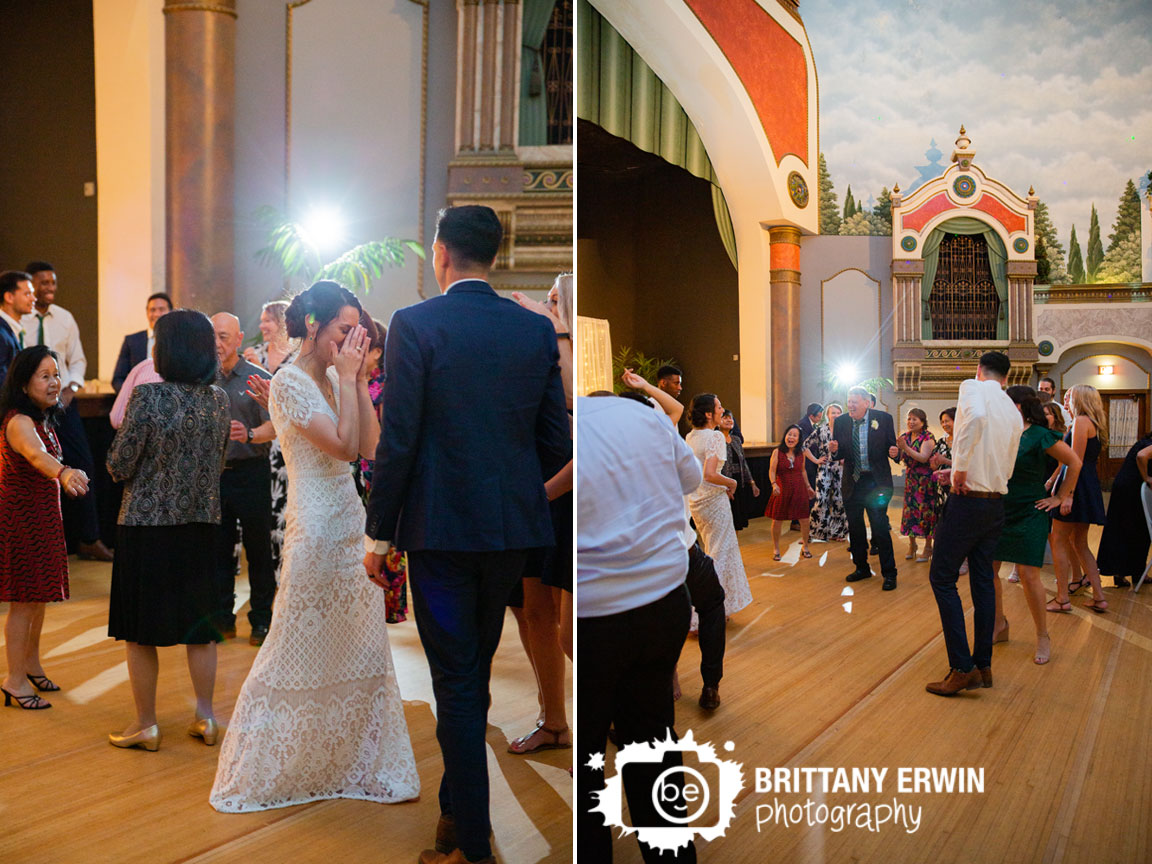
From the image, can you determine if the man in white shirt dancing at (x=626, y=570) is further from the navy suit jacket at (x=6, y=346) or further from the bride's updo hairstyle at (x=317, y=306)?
the navy suit jacket at (x=6, y=346)

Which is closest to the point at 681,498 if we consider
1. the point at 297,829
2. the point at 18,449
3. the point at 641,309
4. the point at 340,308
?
the point at 641,309

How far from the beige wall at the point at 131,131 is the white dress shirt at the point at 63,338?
3.92 feet

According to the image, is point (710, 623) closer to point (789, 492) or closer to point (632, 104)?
point (789, 492)

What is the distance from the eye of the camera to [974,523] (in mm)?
1923

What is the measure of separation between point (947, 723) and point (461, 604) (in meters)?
1.04

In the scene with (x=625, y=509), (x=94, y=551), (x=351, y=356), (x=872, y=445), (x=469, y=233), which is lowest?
(x=94, y=551)

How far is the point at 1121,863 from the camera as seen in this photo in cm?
165

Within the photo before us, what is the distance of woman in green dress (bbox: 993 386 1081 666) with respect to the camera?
69.2 inches

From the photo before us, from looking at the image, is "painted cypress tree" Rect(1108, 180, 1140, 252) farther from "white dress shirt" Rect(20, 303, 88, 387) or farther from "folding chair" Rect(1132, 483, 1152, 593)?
"white dress shirt" Rect(20, 303, 88, 387)

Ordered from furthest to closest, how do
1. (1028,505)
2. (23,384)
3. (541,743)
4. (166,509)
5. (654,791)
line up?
(23,384)
(541,743)
(166,509)
(1028,505)
(654,791)

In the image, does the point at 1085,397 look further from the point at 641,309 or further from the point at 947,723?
the point at 641,309

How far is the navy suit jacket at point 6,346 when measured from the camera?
3.37 meters

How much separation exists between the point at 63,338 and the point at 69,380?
0.87ft

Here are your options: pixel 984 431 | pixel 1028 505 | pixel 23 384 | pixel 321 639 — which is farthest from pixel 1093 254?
pixel 23 384
